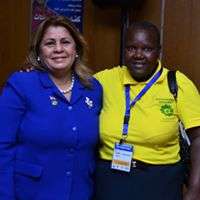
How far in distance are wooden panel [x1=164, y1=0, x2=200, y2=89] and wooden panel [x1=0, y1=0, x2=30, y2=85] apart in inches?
43.2

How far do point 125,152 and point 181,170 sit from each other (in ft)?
1.04

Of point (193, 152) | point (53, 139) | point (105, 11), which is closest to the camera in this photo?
point (53, 139)

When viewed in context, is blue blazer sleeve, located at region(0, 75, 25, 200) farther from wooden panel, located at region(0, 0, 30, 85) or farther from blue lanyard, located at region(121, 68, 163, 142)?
wooden panel, located at region(0, 0, 30, 85)

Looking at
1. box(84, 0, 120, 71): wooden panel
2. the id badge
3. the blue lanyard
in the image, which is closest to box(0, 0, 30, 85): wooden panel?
box(84, 0, 120, 71): wooden panel

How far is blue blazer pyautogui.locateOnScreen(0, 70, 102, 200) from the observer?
102 inches

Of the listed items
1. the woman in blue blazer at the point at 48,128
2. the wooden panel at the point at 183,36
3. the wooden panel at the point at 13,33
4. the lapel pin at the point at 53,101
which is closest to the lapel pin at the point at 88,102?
the woman in blue blazer at the point at 48,128

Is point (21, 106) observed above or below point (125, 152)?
above

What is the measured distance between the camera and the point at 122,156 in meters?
2.69

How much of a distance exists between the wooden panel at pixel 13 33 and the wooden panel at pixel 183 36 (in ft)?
3.60

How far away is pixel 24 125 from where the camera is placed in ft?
8.53

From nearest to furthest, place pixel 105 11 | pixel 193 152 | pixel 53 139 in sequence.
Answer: pixel 53 139 < pixel 193 152 < pixel 105 11

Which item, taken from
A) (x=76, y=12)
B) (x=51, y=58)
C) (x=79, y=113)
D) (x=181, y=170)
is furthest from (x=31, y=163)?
(x=76, y=12)

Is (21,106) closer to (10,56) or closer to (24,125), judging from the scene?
(24,125)

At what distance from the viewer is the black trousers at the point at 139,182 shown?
2715 millimetres
